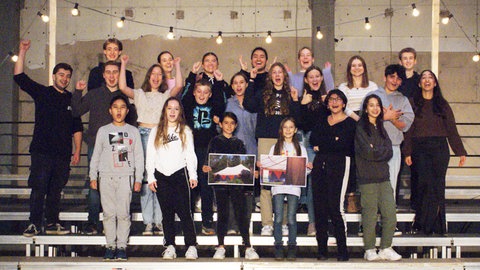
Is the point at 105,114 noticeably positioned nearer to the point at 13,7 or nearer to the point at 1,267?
the point at 1,267

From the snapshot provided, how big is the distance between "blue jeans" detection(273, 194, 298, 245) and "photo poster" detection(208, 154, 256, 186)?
1.14ft

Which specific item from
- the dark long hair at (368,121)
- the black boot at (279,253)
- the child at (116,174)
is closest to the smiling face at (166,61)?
the child at (116,174)

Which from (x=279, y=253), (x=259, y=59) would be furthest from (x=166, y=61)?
(x=279, y=253)

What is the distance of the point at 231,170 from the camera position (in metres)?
6.68

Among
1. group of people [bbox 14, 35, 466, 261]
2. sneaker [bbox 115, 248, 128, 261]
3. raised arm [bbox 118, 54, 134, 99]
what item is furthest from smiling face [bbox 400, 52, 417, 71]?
sneaker [bbox 115, 248, 128, 261]

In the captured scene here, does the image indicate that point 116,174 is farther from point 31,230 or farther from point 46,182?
point 31,230

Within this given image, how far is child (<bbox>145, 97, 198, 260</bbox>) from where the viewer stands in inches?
259

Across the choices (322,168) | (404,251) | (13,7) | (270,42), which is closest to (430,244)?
(404,251)

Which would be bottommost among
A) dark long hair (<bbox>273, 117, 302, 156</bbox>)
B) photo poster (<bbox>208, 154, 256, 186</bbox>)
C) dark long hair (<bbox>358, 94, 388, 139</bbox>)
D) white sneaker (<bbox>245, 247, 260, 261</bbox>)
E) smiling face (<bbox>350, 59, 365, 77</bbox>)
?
white sneaker (<bbox>245, 247, 260, 261</bbox>)

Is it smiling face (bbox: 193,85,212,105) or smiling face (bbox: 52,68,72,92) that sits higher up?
smiling face (bbox: 52,68,72,92)

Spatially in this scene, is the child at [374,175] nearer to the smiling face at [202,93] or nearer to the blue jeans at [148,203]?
the smiling face at [202,93]

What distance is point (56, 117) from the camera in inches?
276

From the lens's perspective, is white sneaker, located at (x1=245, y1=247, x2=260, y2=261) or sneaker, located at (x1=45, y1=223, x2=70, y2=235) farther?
sneaker, located at (x1=45, y1=223, x2=70, y2=235)

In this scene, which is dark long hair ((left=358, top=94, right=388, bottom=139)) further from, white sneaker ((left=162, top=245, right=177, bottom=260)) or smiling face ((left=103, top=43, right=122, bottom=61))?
smiling face ((left=103, top=43, right=122, bottom=61))
